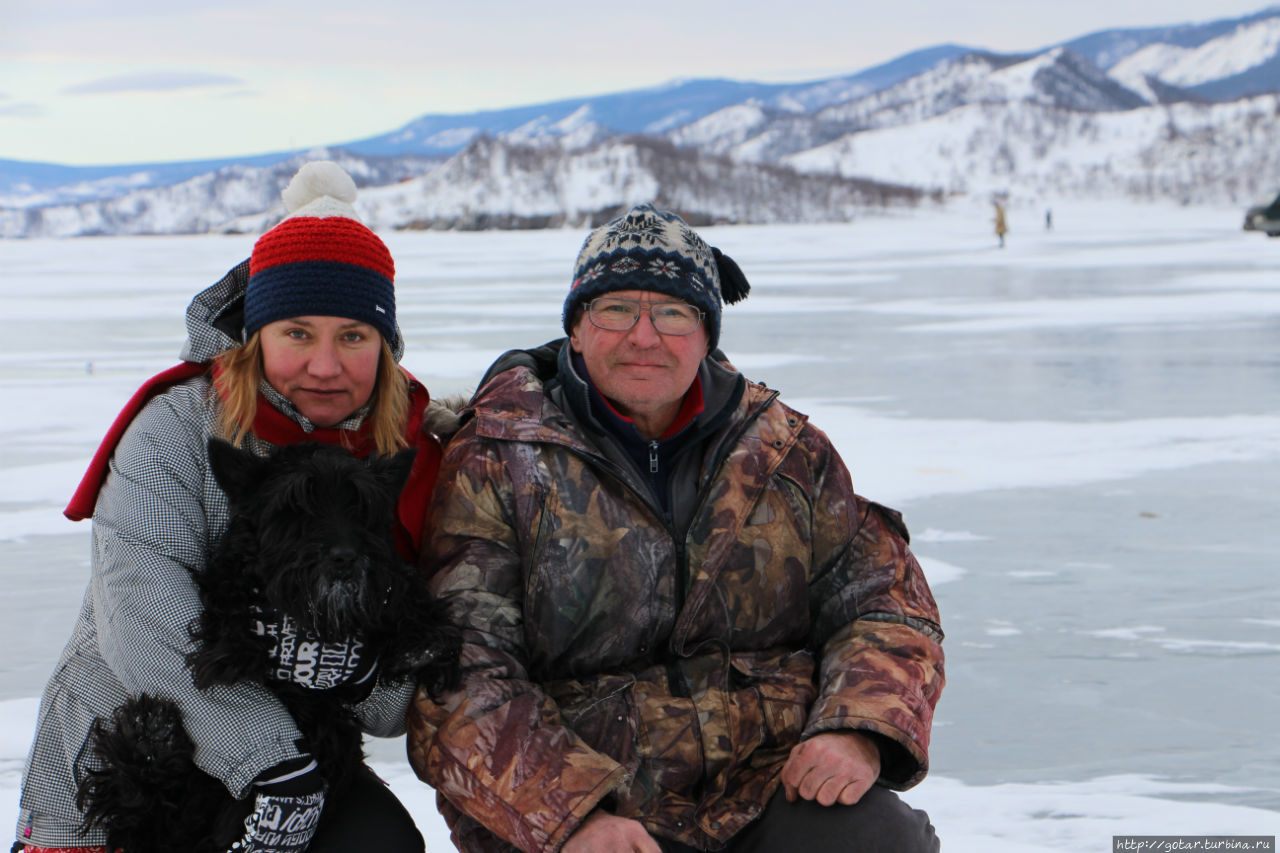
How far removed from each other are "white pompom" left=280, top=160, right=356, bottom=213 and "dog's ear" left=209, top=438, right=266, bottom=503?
0.59 m

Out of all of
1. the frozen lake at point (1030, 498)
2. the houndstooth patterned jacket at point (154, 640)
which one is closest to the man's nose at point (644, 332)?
the houndstooth patterned jacket at point (154, 640)

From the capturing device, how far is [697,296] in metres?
2.43

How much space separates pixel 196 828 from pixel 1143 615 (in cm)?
346

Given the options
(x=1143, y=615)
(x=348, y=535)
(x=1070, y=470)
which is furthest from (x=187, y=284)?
(x=348, y=535)

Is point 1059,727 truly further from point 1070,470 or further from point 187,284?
point 187,284

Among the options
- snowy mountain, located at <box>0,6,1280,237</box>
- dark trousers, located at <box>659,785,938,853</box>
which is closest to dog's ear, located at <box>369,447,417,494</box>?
dark trousers, located at <box>659,785,938,853</box>

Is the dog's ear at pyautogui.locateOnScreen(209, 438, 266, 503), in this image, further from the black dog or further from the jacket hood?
the jacket hood

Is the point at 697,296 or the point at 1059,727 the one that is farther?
the point at 1059,727

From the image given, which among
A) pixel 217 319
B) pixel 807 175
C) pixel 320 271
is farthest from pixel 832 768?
pixel 807 175

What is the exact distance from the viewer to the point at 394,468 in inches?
81.3

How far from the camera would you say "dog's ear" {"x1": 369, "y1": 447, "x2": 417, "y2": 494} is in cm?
204

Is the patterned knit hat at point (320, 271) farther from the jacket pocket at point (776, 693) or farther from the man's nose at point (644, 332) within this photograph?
the jacket pocket at point (776, 693)

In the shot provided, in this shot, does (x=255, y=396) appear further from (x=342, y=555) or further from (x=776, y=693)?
(x=776, y=693)

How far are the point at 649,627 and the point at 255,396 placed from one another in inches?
30.7
